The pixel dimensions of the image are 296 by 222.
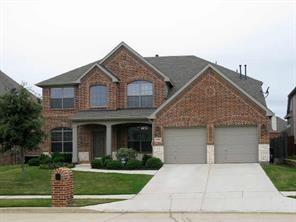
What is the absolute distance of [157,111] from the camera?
31.8 m

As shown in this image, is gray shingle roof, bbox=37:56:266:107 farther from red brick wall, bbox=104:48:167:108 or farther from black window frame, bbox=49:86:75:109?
red brick wall, bbox=104:48:167:108

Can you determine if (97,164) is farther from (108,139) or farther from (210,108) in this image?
(210,108)

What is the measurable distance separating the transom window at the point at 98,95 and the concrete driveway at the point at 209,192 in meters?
8.23

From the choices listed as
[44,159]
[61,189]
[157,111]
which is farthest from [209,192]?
[44,159]

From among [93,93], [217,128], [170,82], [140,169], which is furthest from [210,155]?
[93,93]

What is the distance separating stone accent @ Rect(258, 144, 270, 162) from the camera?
30.2m

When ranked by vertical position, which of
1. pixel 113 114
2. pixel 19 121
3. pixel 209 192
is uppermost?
pixel 113 114

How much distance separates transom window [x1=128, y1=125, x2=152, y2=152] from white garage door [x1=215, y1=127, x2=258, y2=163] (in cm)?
545

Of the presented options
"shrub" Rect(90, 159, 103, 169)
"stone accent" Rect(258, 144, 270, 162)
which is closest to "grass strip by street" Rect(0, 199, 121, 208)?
"shrub" Rect(90, 159, 103, 169)

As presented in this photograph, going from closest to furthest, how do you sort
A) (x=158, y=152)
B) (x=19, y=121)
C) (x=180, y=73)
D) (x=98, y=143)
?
(x=19, y=121)
(x=158, y=152)
(x=98, y=143)
(x=180, y=73)

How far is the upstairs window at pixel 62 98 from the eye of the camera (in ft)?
121

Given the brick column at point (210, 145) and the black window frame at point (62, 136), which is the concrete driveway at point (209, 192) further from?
the black window frame at point (62, 136)

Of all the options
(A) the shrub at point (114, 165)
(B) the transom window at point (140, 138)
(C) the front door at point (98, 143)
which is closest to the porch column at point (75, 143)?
(C) the front door at point (98, 143)

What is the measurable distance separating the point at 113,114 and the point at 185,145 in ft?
18.1
